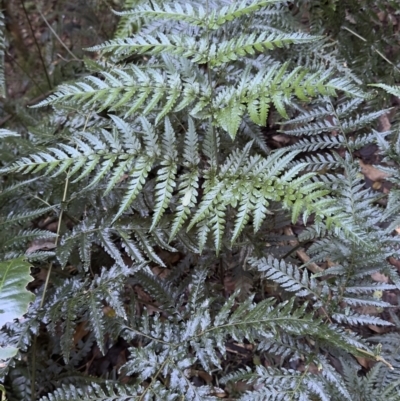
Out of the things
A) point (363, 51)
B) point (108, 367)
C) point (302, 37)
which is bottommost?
point (108, 367)

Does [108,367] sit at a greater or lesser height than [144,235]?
lesser

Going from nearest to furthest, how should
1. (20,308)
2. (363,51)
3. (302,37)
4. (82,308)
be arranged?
1. (20,308)
2. (302,37)
3. (82,308)
4. (363,51)

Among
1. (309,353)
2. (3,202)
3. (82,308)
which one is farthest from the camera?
(3,202)

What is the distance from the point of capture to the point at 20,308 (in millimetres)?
1581

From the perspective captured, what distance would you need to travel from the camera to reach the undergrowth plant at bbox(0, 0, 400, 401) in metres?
1.82

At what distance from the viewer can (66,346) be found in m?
2.03

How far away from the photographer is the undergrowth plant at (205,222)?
5.97 feet

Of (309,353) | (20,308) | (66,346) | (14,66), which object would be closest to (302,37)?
(309,353)

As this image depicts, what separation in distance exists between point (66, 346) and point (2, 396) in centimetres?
61

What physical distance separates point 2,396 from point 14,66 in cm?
353

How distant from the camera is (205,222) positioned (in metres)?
1.96

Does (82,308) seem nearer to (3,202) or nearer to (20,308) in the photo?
(20,308)

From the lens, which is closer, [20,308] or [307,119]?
[20,308]

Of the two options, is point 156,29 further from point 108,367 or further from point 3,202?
point 108,367
